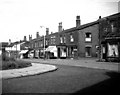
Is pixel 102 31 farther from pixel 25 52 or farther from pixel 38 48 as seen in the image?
pixel 25 52

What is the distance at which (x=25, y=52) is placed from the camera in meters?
59.7

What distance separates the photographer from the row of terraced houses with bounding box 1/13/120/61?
86.0ft

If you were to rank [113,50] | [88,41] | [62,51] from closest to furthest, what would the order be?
[113,50]
[88,41]
[62,51]

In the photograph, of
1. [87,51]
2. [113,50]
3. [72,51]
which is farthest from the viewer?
[72,51]

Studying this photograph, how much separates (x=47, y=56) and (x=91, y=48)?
1628 cm

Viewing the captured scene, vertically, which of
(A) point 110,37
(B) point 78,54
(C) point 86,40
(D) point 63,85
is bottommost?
(D) point 63,85

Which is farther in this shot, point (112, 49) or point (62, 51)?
point (62, 51)

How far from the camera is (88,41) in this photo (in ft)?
115

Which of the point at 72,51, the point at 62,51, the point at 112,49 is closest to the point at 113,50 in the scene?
the point at 112,49

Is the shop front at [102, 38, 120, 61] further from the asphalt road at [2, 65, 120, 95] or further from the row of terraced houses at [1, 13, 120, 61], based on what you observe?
the asphalt road at [2, 65, 120, 95]

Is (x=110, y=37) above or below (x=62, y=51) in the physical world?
above

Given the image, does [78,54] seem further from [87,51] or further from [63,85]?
[63,85]

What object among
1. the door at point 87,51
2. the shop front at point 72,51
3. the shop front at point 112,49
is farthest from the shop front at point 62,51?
the shop front at point 112,49

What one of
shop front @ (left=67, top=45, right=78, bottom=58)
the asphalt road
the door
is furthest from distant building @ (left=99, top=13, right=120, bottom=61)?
the asphalt road
